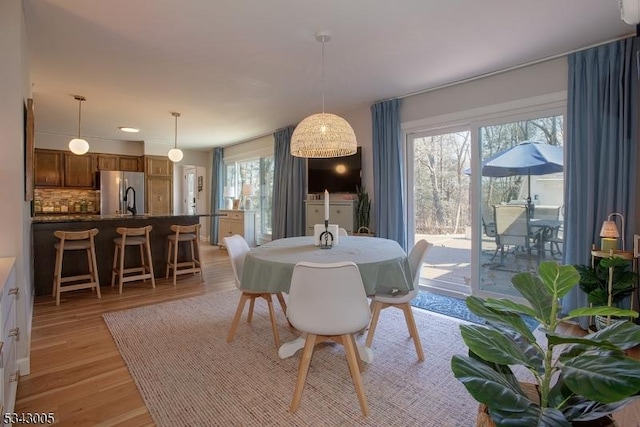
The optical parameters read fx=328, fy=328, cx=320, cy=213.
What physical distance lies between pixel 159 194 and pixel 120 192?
0.86 metres

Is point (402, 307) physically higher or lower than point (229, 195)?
lower

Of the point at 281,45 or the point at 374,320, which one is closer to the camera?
the point at 374,320

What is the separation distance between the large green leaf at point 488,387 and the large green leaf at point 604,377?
13cm

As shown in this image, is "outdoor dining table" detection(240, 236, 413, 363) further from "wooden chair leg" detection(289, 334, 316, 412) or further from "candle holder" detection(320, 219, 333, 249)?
"wooden chair leg" detection(289, 334, 316, 412)

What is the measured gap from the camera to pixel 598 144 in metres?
2.85

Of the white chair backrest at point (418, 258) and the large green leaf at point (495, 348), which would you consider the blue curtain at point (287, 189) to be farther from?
the large green leaf at point (495, 348)

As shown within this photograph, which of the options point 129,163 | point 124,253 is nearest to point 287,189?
point 124,253

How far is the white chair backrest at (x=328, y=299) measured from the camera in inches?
66.3

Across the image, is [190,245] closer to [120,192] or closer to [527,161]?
[120,192]

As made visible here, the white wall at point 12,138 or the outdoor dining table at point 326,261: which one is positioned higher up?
the white wall at point 12,138

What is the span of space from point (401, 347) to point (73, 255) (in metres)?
4.13

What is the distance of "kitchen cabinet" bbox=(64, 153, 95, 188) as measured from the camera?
7.00m

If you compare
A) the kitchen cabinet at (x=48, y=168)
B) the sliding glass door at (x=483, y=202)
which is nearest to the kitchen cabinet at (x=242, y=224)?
the kitchen cabinet at (x=48, y=168)

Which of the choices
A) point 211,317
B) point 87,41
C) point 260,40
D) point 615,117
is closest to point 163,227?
point 211,317
